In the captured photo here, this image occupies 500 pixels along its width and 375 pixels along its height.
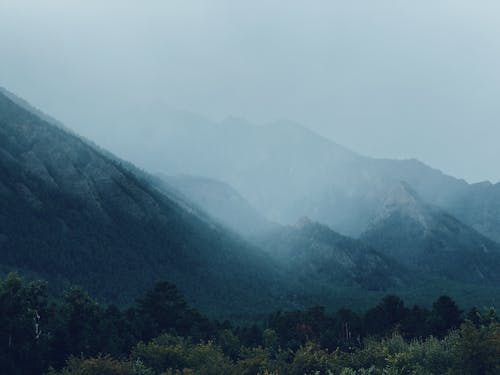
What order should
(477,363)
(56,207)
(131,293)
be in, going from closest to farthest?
(477,363) → (131,293) → (56,207)

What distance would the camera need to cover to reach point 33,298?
66.1 meters

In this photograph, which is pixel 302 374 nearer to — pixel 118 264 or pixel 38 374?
pixel 38 374

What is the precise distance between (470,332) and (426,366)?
4.84m

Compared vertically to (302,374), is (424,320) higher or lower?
higher

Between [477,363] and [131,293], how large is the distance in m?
127

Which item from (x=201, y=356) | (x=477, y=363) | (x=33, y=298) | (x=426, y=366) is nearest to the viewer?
(x=477, y=363)

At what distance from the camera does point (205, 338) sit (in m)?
85.4

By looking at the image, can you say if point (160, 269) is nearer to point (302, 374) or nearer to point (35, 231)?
point (35, 231)

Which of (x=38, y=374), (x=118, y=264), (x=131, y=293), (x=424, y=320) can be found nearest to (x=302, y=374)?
(x=38, y=374)

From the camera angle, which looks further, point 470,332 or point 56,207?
point 56,207

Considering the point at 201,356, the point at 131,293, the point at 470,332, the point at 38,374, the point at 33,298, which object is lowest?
the point at 131,293

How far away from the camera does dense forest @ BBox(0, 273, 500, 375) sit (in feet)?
153

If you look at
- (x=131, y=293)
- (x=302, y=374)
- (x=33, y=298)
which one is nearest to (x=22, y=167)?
(x=131, y=293)

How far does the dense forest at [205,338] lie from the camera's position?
153ft
